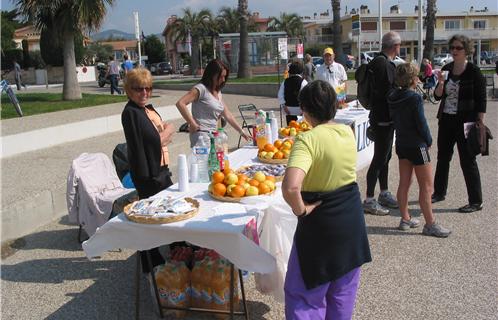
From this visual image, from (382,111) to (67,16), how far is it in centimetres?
1471

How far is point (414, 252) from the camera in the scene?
4.59 meters

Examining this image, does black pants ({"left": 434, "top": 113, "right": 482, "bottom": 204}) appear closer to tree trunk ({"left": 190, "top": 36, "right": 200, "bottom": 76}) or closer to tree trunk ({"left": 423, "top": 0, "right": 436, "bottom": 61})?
tree trunk ({"left": 423, "top": 0, "right": 436, "bottom": 61})

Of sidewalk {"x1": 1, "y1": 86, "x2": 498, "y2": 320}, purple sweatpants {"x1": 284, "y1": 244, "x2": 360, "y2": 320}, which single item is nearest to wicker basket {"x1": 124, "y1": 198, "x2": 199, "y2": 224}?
purple sweatpants {"x1": 284, "y1": 244, "x2": 360, "y2": 320}

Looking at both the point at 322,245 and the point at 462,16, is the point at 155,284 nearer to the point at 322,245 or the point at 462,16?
the point at 322,245

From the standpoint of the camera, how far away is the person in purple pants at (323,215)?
243cm

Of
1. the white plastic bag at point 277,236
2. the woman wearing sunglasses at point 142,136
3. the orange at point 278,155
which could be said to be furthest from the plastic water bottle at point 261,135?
the white plastic bag at point 277,236

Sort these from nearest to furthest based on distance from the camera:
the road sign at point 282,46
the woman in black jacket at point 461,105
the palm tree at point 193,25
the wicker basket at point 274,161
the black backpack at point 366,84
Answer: the wicker basket at point 274,161, the woman in black jacket at point 461,105, the black backpack at point 366,84, the road sign at point 282,46, the palm tree at point 193,25

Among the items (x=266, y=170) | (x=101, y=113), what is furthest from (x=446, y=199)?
(x=101, y=113)

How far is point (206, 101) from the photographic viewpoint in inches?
205

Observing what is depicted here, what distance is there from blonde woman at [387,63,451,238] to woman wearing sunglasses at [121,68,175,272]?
7.38ft

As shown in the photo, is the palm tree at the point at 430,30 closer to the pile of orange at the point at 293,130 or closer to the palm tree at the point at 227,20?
the pile of orange at the point at 293,130

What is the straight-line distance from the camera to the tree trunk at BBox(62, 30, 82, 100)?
17922mm

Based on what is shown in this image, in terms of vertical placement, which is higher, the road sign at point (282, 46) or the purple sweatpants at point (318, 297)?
the road sign at point (282, 46)

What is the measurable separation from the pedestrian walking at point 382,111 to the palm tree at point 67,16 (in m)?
13.9
